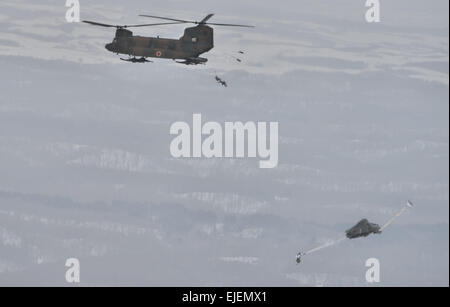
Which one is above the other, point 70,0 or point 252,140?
point 70,0
